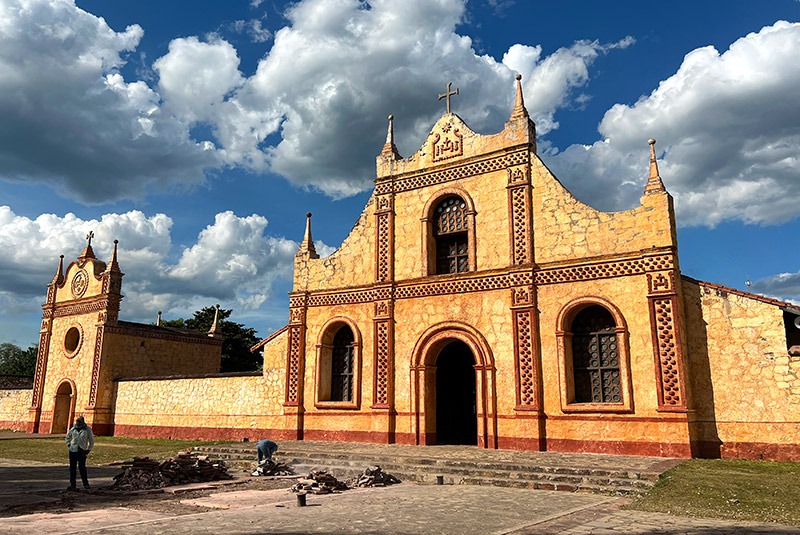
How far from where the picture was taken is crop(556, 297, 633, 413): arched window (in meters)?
15.6

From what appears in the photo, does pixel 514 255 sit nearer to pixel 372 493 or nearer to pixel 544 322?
pixel 544 322

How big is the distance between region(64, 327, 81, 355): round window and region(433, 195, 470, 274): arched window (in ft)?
67.1

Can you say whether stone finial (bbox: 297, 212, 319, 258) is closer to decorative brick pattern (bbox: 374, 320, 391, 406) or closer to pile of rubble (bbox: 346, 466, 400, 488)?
decorative brick pattern (bbox: 374, 320, 391, 406)

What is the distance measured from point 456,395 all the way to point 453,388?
0.27 metres

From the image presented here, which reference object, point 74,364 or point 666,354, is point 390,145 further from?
point 74,364

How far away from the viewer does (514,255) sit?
57.4ft

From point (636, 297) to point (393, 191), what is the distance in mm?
8960

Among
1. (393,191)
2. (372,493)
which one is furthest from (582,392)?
(393,191)

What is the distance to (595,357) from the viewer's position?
1620 centimetres

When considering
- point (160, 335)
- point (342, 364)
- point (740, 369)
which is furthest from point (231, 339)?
point (740, 369)

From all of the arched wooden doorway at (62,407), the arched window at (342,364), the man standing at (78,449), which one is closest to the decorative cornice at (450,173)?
the arched window at (342,364)

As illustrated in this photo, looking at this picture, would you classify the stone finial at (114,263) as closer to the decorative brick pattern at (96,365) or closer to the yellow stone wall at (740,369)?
the decorative brick pattern at (96,365)

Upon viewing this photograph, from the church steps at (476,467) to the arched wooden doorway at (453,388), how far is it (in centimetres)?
123

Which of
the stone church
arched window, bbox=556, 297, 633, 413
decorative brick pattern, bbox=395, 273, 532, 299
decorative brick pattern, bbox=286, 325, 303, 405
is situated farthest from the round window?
arched window, bbox=556, 297, 633, 413
